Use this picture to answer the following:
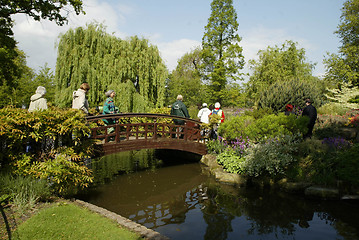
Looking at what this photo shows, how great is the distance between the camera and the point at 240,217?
20.2 ft

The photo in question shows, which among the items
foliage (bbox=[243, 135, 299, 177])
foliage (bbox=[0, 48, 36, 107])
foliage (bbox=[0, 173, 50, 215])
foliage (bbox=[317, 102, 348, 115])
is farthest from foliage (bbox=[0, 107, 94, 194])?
foliage (bbox=[317, 102, 348, 115])

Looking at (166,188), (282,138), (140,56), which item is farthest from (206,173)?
(140,56)

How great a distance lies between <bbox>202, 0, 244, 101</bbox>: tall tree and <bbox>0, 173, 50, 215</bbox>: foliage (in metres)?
19.6

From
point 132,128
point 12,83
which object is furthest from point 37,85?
point 132,128

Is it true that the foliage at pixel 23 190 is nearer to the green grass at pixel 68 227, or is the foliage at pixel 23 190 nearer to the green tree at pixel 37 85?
the green grass at pixel 68 227

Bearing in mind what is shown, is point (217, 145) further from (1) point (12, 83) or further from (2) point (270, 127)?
(1) point (12, 83)

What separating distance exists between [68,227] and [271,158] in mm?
6500

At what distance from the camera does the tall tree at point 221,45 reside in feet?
75.2

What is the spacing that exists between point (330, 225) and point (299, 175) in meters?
2.42

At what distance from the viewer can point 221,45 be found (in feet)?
77.9

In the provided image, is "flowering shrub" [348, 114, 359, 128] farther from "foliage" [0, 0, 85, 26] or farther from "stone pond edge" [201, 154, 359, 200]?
"foliage" [0, 0, 85, 26]

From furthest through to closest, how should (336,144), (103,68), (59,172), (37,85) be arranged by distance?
1. (37,85)
2. (103,68)
3. (336,144)
4. (59,172)

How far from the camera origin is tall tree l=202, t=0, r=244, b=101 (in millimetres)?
22922

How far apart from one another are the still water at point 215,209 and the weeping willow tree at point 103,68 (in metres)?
6.23
